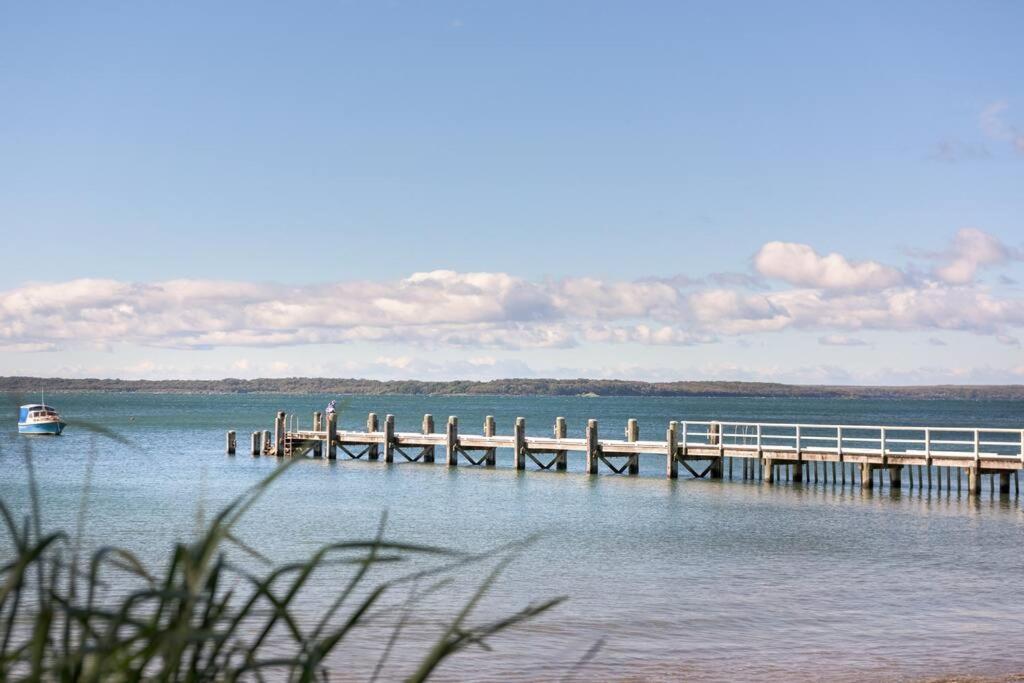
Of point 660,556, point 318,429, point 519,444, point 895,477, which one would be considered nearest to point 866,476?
point 895,477

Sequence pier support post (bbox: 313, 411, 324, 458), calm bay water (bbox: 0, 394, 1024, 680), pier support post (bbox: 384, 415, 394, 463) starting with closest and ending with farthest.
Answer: calm bay water (bbox: 0, 394, 1024, 680)
pier support post (bbox: 384, 415, 394, 463)
pier support post (bbox: 313, 411, 324, 458)

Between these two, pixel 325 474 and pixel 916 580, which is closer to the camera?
pixel 916 580

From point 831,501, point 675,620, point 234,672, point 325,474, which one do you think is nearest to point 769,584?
point 675,620

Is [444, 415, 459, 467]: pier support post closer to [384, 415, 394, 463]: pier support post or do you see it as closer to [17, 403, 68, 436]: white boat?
[384, 415, 394, 463]: pier support post

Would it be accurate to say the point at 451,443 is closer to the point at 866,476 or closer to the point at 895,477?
the point at 866,476

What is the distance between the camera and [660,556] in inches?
931

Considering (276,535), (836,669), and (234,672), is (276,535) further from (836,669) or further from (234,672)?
(234,672)

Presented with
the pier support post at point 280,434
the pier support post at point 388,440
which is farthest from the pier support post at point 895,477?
the pier support post at point 280,434

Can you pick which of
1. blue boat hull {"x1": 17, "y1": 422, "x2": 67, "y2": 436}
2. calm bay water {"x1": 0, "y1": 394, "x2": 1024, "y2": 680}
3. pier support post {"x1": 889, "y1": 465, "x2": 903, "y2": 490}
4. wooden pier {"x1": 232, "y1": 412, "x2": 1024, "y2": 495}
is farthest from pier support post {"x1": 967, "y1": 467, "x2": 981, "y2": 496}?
blue boat hull {"x1": 17, "y1": 422, "x2": 67, "y2": 436}

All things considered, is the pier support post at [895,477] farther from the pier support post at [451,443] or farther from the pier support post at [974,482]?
the pier support post at [451,443]

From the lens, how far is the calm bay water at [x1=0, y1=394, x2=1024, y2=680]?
1412 centimetres

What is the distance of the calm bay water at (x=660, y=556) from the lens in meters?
14.1

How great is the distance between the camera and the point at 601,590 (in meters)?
19.0

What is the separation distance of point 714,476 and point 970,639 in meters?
25.8
